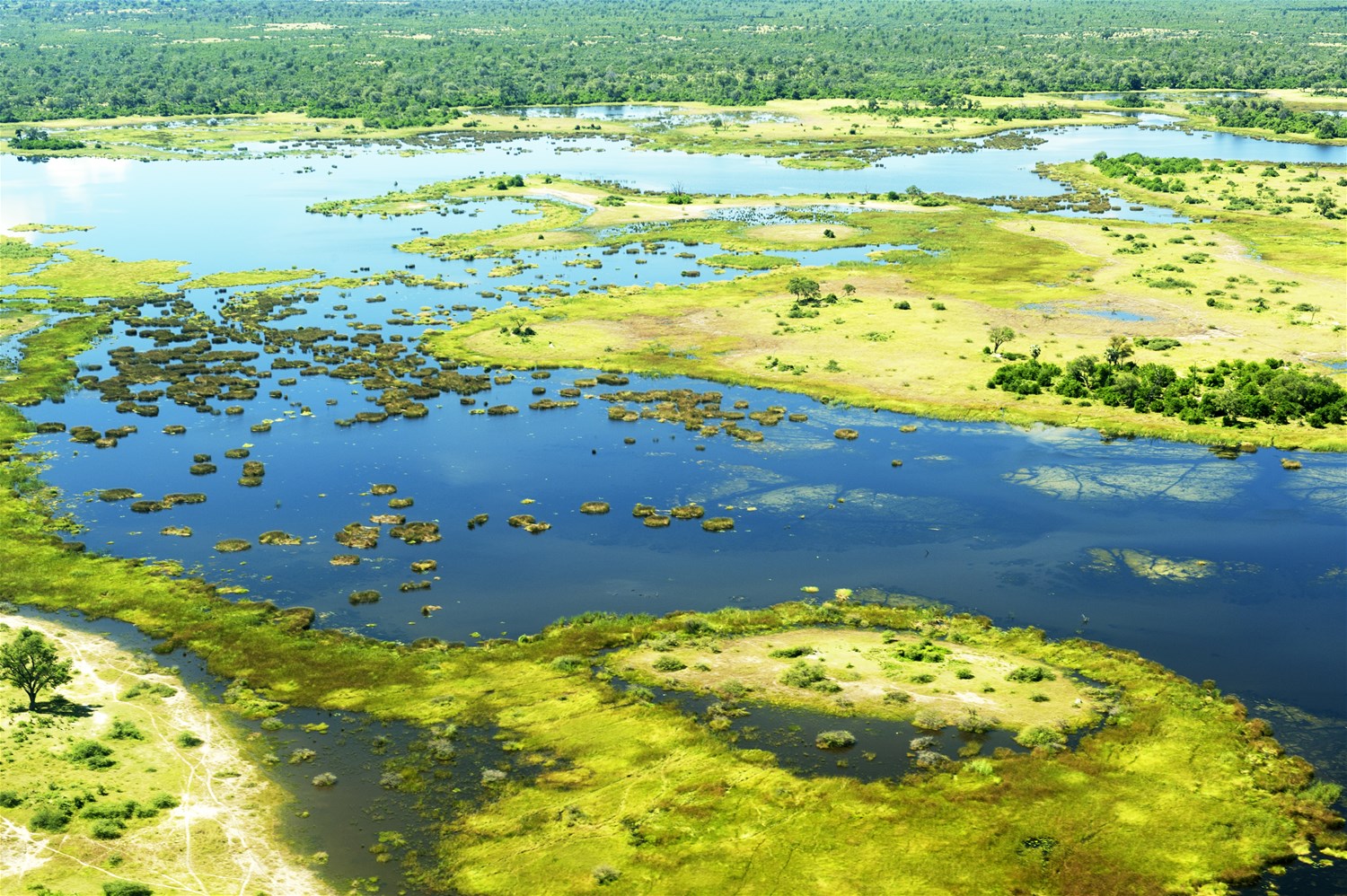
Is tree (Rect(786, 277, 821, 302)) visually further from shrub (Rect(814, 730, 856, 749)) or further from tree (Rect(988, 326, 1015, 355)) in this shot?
shrub (Rect(814, 730, 856, 749))

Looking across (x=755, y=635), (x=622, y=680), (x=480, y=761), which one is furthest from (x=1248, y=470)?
(x=480, y=761)

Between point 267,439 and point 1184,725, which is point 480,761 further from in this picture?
point 267,439

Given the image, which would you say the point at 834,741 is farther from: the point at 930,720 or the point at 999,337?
the point at 999,337

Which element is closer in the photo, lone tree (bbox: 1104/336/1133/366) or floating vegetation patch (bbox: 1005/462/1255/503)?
floating vegetation patch (bbox: 1005/462/1255/503)

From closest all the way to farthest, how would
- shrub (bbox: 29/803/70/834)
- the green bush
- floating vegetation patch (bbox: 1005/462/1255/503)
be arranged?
shrub (bbox: 29/803/70/834)
the green bush
floating vegetation patch (bbox: 1005/462/1255/503)

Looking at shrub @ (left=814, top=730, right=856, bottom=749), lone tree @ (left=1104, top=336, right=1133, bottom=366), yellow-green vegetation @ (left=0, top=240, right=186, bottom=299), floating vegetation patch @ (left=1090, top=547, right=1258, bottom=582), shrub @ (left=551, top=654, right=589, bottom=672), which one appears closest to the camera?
shrub @ (left=814, top=730, right=856, bottom=749)

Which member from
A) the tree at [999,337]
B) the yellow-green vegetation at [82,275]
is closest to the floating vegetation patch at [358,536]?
the tree at [999,337]

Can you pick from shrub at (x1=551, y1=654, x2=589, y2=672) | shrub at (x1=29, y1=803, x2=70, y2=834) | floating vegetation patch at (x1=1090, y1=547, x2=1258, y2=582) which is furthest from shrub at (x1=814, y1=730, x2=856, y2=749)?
shrub at (x1=29, y1=803, x2=70, y2=834)
